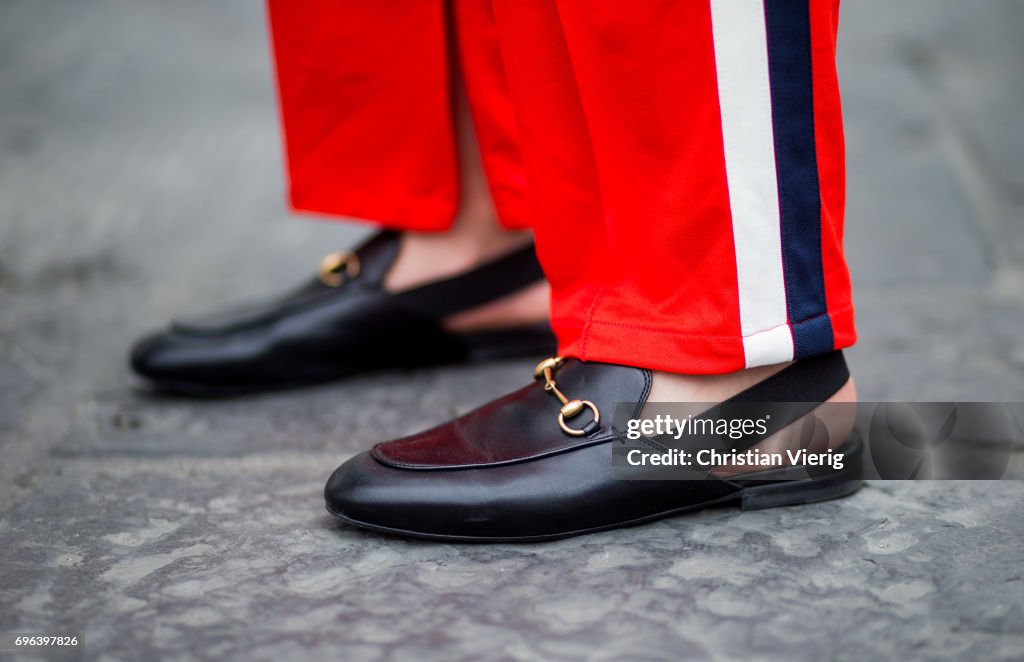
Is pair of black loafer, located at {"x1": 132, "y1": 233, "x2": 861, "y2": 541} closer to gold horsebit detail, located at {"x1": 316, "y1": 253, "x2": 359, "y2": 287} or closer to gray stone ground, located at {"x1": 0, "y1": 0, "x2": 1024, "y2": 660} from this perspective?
gray stone ground, located at {"x1": 0, "y1": 0, "x2": 1024, "y2": 660}

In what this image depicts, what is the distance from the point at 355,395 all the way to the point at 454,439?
390 millimetres

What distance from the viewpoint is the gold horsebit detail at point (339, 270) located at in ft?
4.03

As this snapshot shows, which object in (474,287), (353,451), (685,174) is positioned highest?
(685,174)

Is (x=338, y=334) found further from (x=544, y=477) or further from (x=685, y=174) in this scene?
(x=685, y=174)

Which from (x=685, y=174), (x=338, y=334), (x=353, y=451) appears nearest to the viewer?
(x=685, y=174)

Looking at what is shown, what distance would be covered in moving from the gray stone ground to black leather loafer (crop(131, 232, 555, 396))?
0.12 ft

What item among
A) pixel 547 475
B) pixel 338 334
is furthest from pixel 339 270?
pixel 547 475

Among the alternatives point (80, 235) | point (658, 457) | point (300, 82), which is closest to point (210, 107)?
point (80, 235)

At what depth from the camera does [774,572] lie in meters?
0.73

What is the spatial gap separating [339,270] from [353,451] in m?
Result: 0.30

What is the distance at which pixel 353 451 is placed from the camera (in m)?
1.02

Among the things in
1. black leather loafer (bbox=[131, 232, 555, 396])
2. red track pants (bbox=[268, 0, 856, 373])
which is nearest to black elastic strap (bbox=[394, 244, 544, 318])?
black leather loafer (bbox=[131, 232, 555, 396])

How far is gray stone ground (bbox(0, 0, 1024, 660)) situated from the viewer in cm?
67

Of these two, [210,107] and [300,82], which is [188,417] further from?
[210,107]
